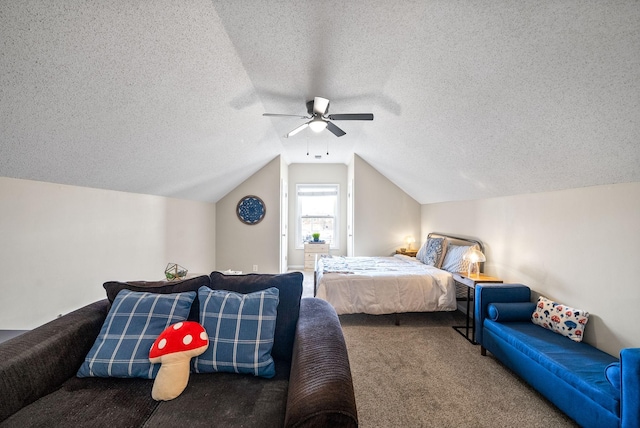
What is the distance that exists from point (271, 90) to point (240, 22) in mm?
999

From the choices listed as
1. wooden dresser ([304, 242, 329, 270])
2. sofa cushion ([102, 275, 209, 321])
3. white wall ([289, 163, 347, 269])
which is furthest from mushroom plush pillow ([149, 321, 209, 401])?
white wall ([289, 163, 347, 269])

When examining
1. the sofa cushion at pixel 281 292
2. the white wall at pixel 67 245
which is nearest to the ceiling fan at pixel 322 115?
the sofa cushion at pixel 281 292

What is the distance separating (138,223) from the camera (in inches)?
130

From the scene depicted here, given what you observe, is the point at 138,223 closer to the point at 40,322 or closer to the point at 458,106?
the point at 40,322

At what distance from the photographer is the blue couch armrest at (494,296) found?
8.52 feet

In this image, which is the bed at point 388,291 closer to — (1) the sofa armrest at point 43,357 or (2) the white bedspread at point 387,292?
(2) the white bedspread at point 387,292

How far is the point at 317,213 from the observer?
6832 millimetres

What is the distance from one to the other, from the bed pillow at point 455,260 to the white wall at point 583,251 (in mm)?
335

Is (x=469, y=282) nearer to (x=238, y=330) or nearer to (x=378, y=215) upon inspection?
(x=238, y=330)

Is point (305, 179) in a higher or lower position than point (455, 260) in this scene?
higher

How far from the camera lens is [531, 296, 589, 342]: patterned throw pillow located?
211 centimetres

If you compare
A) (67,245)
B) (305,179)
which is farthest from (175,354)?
(305,179)

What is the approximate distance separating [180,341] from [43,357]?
2.07 ft

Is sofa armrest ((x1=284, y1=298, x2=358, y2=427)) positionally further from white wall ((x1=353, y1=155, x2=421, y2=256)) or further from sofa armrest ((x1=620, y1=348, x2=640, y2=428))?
white wall ((x1=353, y1=155, x2=421, y2=256))
